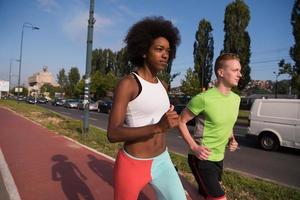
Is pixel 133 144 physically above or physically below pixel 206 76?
below

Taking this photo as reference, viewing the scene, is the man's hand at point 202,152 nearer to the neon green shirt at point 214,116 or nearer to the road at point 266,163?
the neon green shirt at point 214,116

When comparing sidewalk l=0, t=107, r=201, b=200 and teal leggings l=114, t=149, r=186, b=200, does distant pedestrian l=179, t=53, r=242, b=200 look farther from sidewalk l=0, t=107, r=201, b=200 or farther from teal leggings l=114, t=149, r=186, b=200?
sidewalk l=0, t=107, r=201, b=200

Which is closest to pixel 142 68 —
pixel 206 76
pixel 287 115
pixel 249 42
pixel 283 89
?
pixel 287 115

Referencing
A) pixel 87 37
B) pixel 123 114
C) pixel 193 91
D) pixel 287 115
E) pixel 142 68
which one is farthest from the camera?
pixel 193 91

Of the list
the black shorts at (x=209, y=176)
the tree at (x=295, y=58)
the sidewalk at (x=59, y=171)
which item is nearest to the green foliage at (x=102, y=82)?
the tree at (x=295, y=58)

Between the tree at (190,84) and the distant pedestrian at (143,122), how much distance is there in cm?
3604

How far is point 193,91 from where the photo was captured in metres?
38.7

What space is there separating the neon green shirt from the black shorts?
65mm

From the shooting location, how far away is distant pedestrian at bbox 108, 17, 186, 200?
237cm

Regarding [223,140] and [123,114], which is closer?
[123,114]

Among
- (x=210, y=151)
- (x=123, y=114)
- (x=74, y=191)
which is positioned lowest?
(x=74, y=191)

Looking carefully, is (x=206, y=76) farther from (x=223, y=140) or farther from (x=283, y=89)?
(x=283, y=89)

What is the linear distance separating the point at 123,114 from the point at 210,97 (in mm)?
1025

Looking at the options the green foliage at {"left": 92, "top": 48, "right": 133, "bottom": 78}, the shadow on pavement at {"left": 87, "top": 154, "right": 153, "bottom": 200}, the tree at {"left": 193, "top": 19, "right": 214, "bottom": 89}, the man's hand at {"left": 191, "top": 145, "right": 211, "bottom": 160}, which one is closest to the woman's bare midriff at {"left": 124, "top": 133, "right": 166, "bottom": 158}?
the man's hand at {"left": 191, "top": 145, "right": 211, "bottom": 160}
